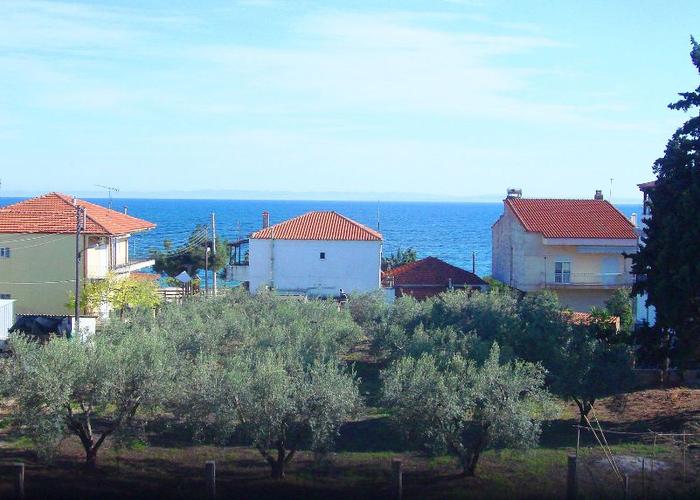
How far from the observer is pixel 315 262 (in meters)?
51.8

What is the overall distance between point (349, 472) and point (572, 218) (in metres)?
35.3

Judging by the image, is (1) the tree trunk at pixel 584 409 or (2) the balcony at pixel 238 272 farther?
(2) the balcony at pixel 238 272

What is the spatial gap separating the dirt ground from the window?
86.2 ft

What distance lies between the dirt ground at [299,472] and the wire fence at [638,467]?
0.68ft

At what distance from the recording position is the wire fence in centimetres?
1631

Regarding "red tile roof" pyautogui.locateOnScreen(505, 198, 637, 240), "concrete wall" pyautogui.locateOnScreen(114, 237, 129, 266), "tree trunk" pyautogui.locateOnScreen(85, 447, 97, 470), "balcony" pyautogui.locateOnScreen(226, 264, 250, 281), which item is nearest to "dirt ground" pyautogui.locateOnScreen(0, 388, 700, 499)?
"tree trunk" pyautogui.locateOnScreen(85, 447, 97, 470)

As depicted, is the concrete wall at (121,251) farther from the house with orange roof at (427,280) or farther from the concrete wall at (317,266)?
the house with orange roof at (427,280)

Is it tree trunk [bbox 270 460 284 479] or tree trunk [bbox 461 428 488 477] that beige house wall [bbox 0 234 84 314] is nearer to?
tree trunk [bbox 270 460 284 479]

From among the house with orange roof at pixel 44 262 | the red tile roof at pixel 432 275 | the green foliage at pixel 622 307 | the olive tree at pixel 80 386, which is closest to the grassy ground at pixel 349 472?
the olive tree at pixel 80 386

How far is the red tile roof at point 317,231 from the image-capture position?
51.8 m

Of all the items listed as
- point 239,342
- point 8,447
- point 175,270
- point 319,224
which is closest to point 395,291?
point 319,224

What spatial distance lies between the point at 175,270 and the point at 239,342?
30.1m

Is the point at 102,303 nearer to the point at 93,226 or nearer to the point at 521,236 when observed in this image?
the point at 93,226

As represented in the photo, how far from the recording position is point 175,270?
2304 inches
